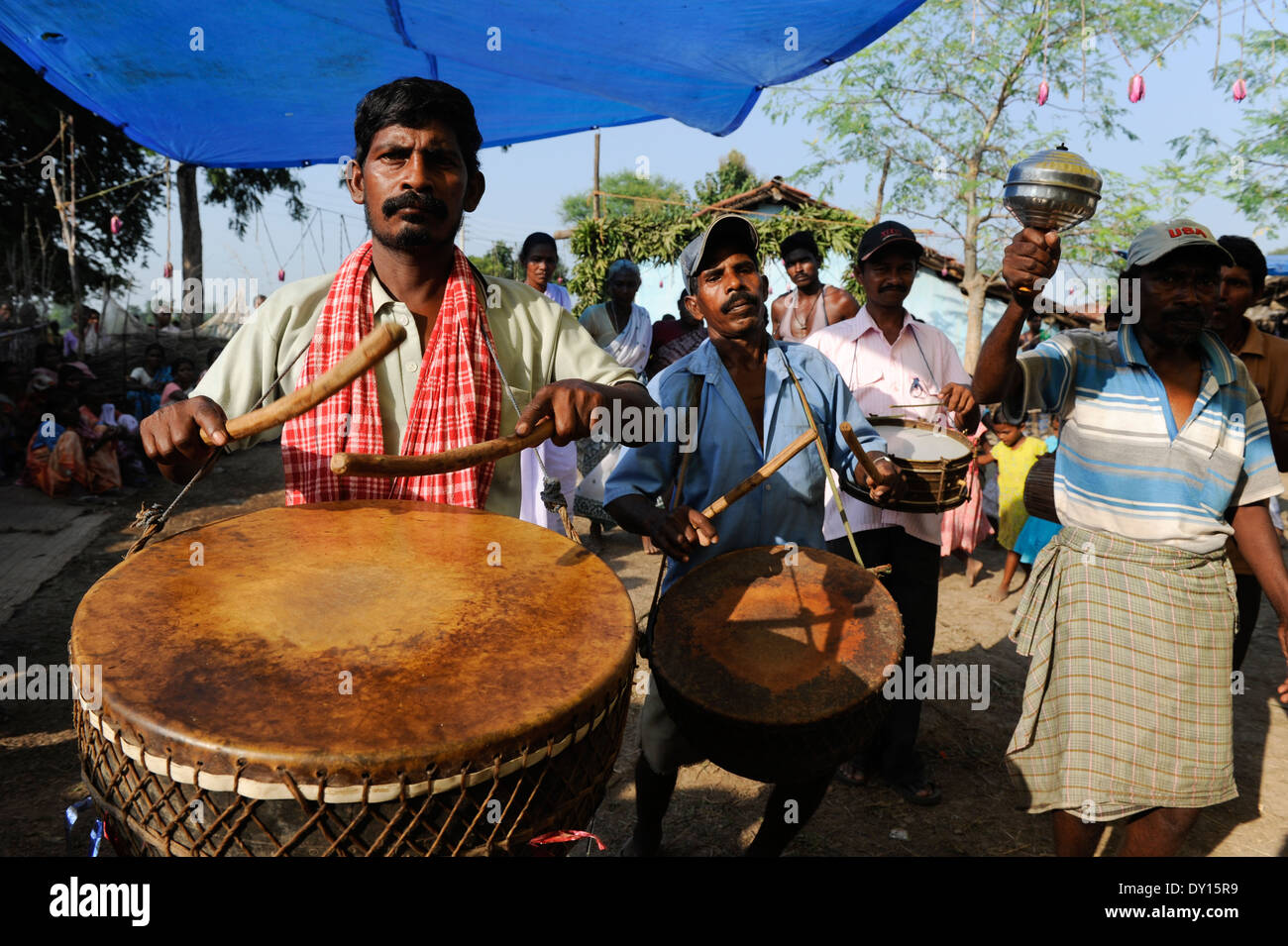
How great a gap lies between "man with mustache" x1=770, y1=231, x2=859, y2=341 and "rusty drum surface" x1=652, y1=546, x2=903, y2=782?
3494 millimetres

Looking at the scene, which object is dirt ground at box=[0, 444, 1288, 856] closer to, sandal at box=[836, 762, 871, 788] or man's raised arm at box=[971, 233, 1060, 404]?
sandal at box=[836, 762, 871, 788]

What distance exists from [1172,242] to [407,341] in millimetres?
2214

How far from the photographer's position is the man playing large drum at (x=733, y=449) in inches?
96.3

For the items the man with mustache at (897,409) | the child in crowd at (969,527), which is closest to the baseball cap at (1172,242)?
the man with mustache at (897,409)

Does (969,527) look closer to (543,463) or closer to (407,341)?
(543,463)

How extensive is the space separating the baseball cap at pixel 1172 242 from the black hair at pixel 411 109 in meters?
2.02

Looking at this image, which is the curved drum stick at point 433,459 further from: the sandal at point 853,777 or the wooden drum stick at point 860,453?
the sandal at point 853,777

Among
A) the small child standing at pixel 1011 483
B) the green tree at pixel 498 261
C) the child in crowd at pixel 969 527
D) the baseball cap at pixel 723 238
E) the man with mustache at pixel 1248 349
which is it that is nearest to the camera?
the baseball cap at pixel 723 238

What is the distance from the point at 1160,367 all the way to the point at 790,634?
155 cm

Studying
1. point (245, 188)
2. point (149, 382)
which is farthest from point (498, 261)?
point (149, 382)

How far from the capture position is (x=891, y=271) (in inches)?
139
